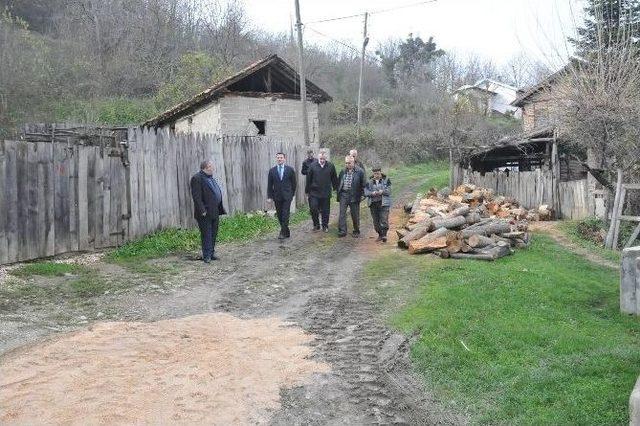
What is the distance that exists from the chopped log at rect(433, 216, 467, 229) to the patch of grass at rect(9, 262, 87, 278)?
21.1 ft

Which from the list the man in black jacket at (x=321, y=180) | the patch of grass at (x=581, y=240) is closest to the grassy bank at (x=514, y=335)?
the man in black jacket at (x=321, y=180)

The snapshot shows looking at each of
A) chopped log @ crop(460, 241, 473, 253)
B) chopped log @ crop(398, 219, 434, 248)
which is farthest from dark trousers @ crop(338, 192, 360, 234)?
chopped log @ crop(460, 241, 473, 253)

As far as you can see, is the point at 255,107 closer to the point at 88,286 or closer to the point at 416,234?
the point at 416,234

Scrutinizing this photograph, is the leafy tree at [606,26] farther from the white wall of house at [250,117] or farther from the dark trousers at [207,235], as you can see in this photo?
the dark trousers at [207,235]

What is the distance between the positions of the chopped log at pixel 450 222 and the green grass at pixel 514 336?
148cm

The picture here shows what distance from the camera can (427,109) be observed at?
44.6m

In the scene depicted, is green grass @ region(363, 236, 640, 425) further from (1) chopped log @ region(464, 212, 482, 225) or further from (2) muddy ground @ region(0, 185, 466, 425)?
(1) chopped log @ region(464, 212, 482, 225)

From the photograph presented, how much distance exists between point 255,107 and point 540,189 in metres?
9.73

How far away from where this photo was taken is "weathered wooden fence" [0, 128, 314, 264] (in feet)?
29.3

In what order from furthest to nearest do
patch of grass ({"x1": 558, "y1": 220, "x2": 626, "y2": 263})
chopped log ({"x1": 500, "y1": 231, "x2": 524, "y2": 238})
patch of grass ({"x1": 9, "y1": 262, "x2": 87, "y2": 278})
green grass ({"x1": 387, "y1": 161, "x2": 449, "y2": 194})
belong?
green grass ({"x1": 387, "y1": 161, "x2": 449, "y2": 194}) < patch of grass ({"x1": 558, "y1": 220, "x2": 626, "y2": 263}) < chopped log ({"x1": 500, "y1": 231, "x2": 524, "y2": 238}) < patch of grass ({"x1": 9, "y1": 262, "x2": 87, "y2": 278})

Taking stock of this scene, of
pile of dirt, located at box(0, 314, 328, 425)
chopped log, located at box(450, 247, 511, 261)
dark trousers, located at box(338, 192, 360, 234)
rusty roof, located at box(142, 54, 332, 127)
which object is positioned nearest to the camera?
pile of dirt, located at box(0, 314, 328, 425)

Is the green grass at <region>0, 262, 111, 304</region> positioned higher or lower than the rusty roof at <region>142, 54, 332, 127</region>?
lower

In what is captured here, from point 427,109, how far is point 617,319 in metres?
38.0

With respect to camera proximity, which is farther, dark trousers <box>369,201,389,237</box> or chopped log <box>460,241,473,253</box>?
dark trousers <box>369,201,389,237</box>
